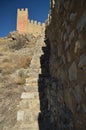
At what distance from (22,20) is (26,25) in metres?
1.10

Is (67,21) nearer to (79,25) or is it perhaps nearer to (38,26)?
(79,25)

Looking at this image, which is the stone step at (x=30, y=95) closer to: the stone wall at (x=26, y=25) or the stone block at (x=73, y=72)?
the stone block at (x=73, y=72)

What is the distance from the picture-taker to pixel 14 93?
7859 mm

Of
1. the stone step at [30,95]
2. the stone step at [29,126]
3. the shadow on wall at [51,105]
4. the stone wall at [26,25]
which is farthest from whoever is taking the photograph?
the stone wall at [26,25]

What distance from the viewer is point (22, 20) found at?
Result: 3878 cm

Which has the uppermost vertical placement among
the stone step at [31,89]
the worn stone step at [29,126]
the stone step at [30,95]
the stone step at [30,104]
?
the stone step at [31,89]

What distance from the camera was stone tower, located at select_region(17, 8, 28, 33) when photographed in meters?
37.6

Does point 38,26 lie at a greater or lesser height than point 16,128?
greater

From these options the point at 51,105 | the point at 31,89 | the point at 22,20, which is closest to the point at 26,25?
the point at 22,20

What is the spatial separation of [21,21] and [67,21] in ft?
118

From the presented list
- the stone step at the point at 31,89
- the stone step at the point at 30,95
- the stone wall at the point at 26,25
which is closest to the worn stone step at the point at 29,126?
the stone step at the point at 30,95

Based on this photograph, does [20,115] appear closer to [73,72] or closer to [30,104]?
[30,104]

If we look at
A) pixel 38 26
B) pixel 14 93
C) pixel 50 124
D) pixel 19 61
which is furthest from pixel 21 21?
pixel 50 124

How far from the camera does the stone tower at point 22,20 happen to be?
123 ft
